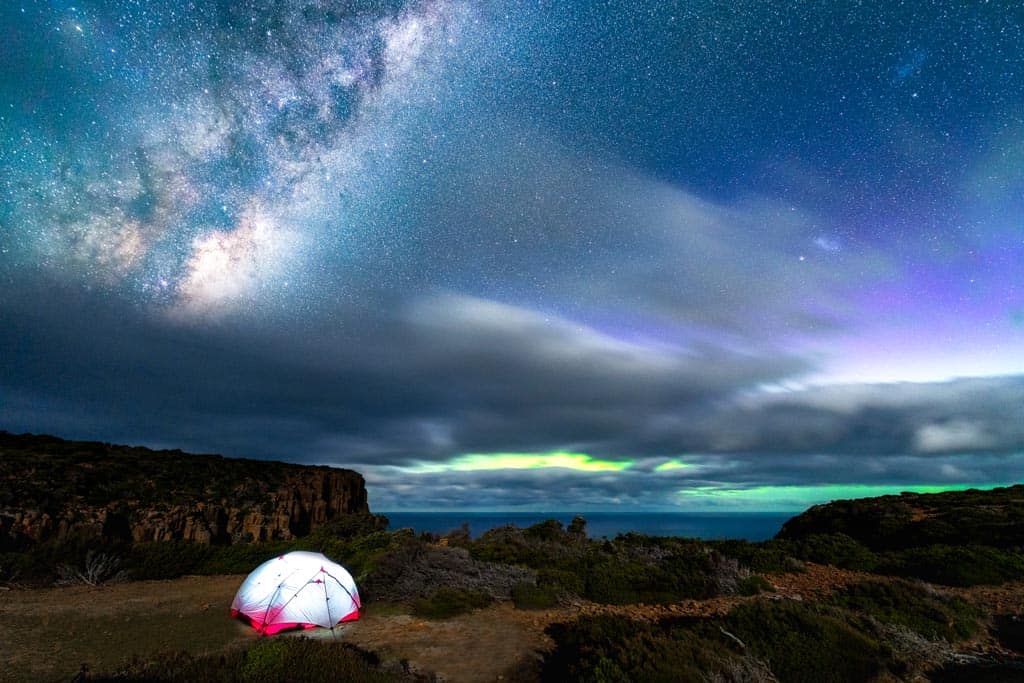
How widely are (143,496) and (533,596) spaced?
21.6 m

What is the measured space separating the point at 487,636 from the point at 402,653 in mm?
2190

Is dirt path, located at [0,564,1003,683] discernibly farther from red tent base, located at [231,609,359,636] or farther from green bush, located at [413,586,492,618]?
green bush, located at [413,586,492,618]

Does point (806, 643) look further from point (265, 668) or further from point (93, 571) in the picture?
point (93, 571)

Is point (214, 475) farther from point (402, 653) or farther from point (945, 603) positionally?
point (945, 603)

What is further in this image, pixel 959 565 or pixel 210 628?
pixel 959 565

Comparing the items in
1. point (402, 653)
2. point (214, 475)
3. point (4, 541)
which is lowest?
point (402, 653)

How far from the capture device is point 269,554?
71.7ft

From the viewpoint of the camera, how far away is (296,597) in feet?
43.2

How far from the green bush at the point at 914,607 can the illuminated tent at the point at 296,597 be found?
13.6 m

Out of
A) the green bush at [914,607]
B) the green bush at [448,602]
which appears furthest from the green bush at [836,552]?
the green bush at [448,602]

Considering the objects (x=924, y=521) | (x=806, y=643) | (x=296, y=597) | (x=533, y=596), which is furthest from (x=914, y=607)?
(x=296, y=597)

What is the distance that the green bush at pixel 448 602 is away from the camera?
569 inches

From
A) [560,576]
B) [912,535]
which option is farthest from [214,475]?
[912,535]

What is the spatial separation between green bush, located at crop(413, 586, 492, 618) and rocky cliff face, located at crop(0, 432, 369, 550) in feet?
43.5
